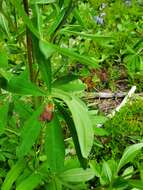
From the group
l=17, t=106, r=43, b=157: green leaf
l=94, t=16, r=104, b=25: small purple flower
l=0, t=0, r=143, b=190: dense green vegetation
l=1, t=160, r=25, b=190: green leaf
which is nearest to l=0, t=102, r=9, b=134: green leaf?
l=0, t=0, r=143, b=190: dense green vegetation

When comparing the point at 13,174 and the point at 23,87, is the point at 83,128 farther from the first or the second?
the point at 13,174

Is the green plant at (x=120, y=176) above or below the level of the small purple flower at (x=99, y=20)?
below

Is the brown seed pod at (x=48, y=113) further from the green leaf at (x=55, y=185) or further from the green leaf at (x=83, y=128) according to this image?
the green leaf at (x=55, y=185)

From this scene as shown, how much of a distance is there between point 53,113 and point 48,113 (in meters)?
0.02

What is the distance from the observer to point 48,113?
1108 mm

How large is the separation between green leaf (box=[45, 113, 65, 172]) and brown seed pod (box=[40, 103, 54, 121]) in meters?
0.03

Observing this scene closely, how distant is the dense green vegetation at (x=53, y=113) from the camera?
1061 mm

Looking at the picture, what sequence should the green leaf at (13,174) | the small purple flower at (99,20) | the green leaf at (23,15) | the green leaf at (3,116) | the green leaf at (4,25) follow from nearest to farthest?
the green leaf at (23,15), the green leaf at (3,116), the green leaf at (4,25), the green leaf at (13,174), the small purple flower at (99,20)

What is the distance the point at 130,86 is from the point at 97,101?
0.94 feet

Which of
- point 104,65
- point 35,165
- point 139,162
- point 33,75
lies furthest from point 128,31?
point 33,75

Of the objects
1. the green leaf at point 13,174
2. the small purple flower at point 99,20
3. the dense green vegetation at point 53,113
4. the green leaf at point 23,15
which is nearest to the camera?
the green leaf at point 23,15

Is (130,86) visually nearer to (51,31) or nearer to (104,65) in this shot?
(104,65)

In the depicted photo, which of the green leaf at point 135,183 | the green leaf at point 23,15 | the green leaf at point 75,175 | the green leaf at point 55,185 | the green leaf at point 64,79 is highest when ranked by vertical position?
the green leaf at point 23,15

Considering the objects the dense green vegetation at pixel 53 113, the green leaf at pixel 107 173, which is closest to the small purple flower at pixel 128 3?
the dense green vegetation at pixel 53 113
